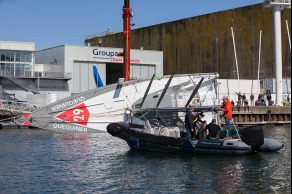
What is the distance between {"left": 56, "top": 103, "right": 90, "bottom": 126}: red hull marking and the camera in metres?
43.3

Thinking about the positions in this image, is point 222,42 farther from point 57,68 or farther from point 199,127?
point 199,127

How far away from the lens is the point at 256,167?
2405 cm

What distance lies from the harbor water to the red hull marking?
35.6 feet

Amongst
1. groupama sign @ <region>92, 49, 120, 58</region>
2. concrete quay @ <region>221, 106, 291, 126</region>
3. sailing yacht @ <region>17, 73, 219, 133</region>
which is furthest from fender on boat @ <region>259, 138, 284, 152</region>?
groupama sign @ <region>92, 49, 120, 58</region>

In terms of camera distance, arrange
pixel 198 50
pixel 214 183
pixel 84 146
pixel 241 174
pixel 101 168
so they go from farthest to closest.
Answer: pixel 198 50 < pixel 84 146 < pixel 101 168 < pixel 241 174 < pixel 214 183

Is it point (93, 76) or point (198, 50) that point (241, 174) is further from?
point (198, 50)

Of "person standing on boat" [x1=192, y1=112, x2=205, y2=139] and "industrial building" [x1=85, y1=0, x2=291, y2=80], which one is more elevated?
"industrial building" [x1=85, y1=0, x2=291, y2=80]

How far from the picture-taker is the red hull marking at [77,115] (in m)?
43.3

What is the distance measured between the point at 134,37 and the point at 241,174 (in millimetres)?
82808

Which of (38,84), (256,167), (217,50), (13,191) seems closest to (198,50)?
(217,50)

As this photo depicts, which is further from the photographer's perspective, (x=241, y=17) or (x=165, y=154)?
(x=241, y=17)

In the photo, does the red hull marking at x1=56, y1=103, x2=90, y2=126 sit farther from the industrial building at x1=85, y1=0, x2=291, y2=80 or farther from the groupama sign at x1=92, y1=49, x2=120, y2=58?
the industrial building at x1=85, y1=0, x2=291, y2=80

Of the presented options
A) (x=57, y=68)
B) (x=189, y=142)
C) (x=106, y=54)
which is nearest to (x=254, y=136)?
(x=189, y=142)

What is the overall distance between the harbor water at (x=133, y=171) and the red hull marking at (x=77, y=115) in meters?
10.9
